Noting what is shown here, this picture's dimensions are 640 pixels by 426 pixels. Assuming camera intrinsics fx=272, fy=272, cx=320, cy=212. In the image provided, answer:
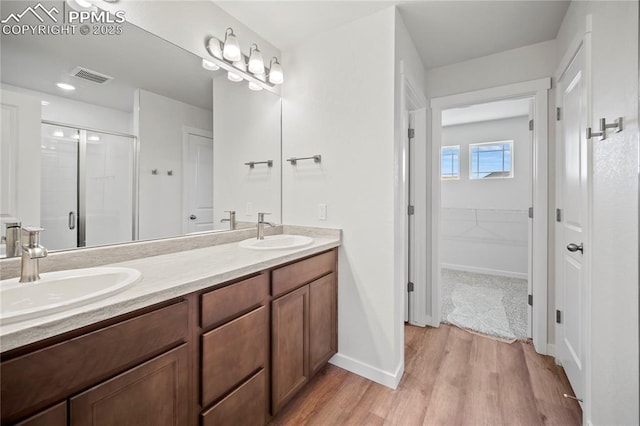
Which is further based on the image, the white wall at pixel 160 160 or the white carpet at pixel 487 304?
the white carpet at pixel 487 304

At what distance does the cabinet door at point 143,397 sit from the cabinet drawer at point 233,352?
0.09 meters

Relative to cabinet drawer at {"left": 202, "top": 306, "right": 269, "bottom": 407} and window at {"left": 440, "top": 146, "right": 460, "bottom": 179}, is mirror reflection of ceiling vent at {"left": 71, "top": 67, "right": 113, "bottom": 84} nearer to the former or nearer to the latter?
cabinet drawer at {"left": 202, "top": 306, "right": 269, "bottom": 407}

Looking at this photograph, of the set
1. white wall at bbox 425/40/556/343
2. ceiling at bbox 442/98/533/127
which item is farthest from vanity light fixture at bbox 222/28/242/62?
ceiling at bbox 442/98/533/127

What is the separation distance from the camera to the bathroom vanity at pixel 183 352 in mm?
683

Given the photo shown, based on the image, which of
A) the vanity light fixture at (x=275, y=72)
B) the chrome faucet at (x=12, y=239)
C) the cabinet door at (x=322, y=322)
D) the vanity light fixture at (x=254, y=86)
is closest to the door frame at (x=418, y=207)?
the cabinet door at (x=322, y=322)

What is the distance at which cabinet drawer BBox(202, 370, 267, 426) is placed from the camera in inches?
42.9

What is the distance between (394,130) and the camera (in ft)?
5.72

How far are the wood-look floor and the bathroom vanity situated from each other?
0.21 metres

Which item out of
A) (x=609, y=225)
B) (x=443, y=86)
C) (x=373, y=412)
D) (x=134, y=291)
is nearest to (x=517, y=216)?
(x=443, y=86)

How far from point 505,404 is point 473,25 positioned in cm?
250

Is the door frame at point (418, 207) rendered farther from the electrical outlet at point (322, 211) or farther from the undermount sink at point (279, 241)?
the undermount sink at point (279, 241)

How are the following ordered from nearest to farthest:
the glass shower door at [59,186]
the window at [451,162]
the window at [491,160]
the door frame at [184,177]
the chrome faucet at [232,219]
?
the glass shower door at [59,186], the door frame at [184,177], the chrome faucet at [232,219], the window at [491,160], the window at [451,162]

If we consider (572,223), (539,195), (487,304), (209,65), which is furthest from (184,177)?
(487,304)

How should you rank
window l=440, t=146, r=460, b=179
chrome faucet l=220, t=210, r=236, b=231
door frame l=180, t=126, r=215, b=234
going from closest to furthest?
door frame l=180, t=126, r=215, b=234 < chrome faucet l=220, t=210, r=236, b=231 < window l=440, t=146, r=460, b=179
